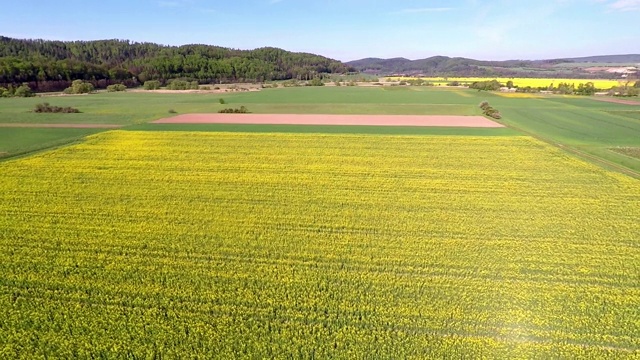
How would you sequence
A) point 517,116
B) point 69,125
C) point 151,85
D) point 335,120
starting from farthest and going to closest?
1. point 151,85
2. point 517,116
3. point 335,120
4. point 69,125

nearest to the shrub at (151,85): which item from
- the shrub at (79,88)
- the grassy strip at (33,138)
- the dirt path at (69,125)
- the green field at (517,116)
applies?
the shrub at (79,88)

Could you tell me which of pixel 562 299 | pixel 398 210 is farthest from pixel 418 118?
pixel 562 299

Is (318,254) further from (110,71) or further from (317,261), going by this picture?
(110,71)

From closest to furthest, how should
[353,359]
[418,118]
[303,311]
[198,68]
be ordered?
1. [353,359]
2. [303,311]
3. [418,118]
4. [198,68]

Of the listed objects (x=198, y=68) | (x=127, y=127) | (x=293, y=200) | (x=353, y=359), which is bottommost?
(x=353, y=359)

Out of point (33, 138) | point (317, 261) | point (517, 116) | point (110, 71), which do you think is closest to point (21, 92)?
point (110, 71)

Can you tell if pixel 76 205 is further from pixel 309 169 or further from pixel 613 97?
pixel 613 97
